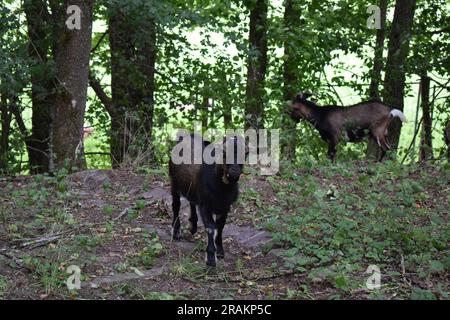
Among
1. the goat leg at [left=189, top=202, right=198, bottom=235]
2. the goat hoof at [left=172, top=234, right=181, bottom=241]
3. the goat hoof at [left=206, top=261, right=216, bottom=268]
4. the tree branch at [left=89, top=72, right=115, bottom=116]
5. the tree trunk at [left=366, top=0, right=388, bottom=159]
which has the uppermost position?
the tree trunk at [left=366, top=0, right=388, bottom=159]

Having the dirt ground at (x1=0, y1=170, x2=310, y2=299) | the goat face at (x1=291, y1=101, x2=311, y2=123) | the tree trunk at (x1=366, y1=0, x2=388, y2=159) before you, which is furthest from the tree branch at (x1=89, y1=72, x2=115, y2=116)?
the dirt ground at (x1=0, y1=170, x2=310, y2=299)

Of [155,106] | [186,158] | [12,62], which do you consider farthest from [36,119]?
[186,158]

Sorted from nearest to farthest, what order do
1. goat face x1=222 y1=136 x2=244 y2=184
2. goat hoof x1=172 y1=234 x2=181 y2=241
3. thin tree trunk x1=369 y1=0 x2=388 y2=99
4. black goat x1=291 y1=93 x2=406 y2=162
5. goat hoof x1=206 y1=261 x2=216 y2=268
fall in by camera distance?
goat face x1=222 y1=136 x2=244 y2=184 < goat hoof x1=206 y1=261 x2=216 y2=268 < goat hoof x1=172 y1=234 x2=181 y2=241 < black goat x1=291 y1=93 x2=406 y2=162 < thin tree trunk x1=369 y1=0 x2=388 y2=99

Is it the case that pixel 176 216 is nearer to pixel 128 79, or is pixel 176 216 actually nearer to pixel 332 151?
pixel 332 151

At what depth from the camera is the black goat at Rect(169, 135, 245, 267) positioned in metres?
6.00

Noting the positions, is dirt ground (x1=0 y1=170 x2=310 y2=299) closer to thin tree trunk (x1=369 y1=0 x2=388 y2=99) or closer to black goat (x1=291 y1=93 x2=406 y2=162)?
black goat (x1=291 y1=93 x2=406 y2=162)

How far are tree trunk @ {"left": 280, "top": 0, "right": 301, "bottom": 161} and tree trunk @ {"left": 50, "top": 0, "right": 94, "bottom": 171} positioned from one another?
3.35 m

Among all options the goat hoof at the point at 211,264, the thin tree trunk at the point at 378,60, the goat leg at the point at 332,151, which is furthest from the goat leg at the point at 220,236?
the thin tree trunk at the point at 378,60

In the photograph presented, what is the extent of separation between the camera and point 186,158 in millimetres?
7164

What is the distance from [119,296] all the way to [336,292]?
5.88ft

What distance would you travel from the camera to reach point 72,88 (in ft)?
35.1
